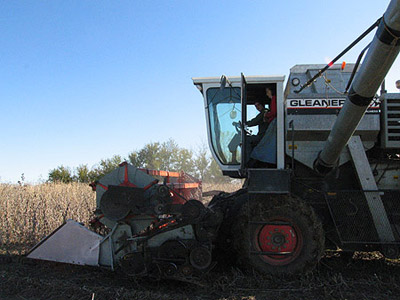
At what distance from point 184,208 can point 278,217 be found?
47.1 inches

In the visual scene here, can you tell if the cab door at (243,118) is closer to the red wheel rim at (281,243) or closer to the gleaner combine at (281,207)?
the gleaner combine at (281,207)

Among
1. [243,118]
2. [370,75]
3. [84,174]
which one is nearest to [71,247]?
[243,118]

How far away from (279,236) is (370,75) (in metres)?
2.19

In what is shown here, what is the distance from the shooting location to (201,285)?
12.1 feet

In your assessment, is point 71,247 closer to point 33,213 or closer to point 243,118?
point 243,118

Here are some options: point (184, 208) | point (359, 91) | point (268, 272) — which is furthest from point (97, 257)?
point (359, 91)

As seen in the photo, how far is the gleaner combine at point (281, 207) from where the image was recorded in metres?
3.96

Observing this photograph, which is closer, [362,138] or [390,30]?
[390,30]

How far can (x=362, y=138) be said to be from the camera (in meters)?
4.32

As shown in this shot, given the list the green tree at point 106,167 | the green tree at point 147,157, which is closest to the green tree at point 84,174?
the green tree at point 106,167

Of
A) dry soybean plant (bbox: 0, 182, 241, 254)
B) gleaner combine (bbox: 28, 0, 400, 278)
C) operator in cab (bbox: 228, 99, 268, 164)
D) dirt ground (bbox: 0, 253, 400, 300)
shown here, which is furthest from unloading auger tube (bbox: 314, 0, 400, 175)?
dry soybean plant (bbox: 0, 182, 241, 254)

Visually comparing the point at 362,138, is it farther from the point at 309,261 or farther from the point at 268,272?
the point at 268,272

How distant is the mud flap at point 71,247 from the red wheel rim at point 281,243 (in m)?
2.09

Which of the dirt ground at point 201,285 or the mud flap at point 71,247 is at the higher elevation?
the mud flap at point 71,247
